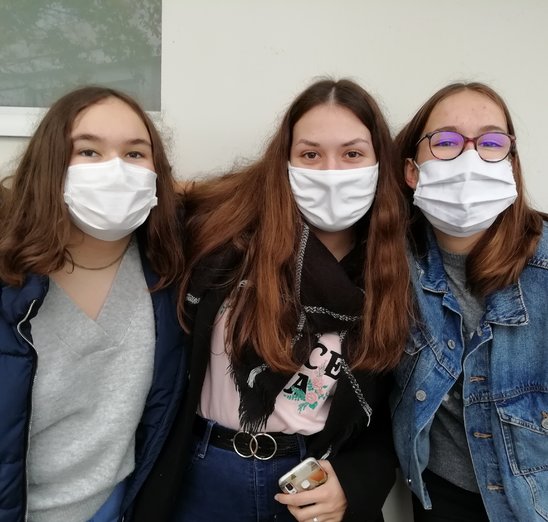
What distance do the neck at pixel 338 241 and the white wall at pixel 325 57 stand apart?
0.62m

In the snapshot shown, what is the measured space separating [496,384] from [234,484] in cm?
75

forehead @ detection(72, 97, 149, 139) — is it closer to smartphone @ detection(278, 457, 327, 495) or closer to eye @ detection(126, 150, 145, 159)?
eye @ detection(126, 150, 145, 159)

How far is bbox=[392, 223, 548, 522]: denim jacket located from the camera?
1.22 m

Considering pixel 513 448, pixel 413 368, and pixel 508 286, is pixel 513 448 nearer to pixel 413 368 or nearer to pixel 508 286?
pixel 413 368

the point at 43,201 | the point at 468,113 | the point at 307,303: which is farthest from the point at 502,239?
the point at 43,201

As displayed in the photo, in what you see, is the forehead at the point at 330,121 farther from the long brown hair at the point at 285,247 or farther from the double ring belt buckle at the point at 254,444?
the double ring belt buckle at the point at 254,444

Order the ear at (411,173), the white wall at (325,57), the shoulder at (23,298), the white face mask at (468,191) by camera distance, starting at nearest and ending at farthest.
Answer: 1. the shoulder at (23,298)
2. the white face mask at (468,191)
3. the ear at (411,173)
4. the white wall at (325,57)

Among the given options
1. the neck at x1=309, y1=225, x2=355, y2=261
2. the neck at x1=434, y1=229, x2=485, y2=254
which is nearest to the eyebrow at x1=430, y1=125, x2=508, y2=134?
the neck at x1=434, y1=229, x2=485, y2=254

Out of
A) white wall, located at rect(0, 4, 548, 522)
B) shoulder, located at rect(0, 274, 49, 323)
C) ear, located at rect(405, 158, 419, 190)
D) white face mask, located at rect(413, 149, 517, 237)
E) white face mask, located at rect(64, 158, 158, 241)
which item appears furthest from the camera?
white wall, located at rect(0, 4, 548, 522)

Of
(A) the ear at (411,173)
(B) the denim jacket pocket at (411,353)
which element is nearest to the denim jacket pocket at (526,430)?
(B) the denim jacket pocket at (411,353)

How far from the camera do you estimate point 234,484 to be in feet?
4.08

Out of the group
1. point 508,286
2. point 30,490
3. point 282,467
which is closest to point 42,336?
point 30,490

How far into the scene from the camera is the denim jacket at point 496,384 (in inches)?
48.1

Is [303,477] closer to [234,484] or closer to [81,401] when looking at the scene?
[234,484]
